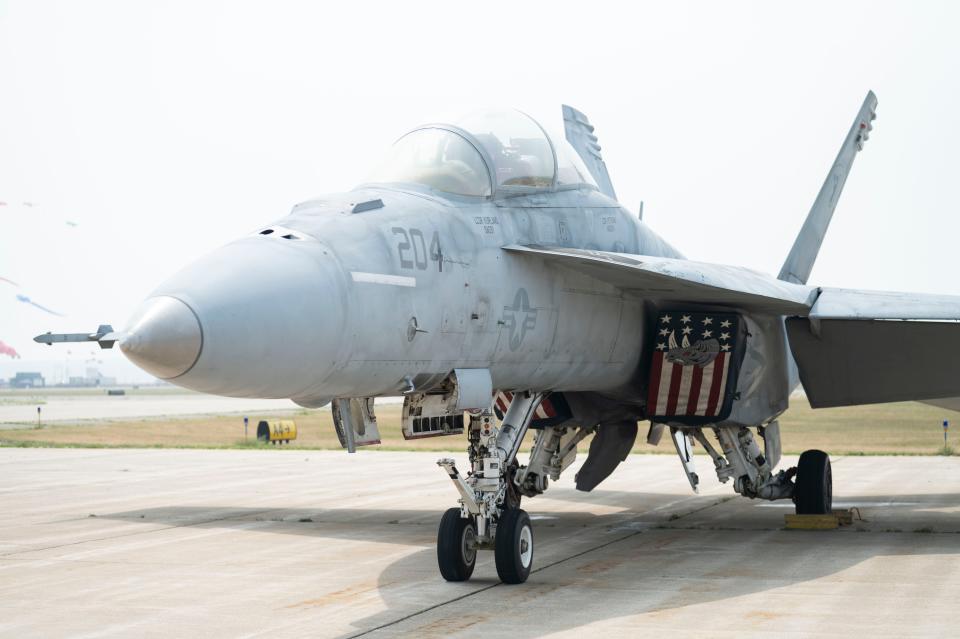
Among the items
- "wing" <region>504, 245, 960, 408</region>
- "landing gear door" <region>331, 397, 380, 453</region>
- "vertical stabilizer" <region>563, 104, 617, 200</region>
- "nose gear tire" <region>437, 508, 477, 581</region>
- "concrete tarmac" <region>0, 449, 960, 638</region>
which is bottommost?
"concrete tarmac" <region>0, 449, 960, 638</region>


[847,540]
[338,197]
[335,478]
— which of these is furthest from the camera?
[335,478]

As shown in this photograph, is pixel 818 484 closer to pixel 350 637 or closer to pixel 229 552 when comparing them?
A: pixel 229 552

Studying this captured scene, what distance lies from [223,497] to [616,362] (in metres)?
7.66

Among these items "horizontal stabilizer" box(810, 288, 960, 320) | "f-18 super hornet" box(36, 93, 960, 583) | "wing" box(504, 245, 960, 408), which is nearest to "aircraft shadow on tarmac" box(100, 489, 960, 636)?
"f-18 super hornet" box(36, 93, 960, 583)

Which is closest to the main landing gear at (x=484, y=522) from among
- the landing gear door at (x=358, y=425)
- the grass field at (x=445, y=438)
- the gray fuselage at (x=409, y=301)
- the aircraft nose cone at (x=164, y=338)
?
the gray fuselage at (x=409, y=301)

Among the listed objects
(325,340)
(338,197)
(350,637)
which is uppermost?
(338,197)

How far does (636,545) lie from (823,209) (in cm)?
629

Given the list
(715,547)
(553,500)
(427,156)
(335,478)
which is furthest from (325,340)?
(335,478)

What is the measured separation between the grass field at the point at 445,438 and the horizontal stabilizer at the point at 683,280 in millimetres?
13772

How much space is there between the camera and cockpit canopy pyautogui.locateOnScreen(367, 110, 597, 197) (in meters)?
8.73

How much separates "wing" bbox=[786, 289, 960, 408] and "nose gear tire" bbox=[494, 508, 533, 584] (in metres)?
4.29

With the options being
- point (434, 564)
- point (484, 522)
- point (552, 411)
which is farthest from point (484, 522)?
point (552, 411)

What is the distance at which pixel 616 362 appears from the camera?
10344 mm

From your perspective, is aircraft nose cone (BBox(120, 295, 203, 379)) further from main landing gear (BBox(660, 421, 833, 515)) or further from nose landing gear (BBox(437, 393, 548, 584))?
main landing gear (BBox(660, 421, 833, 515))
